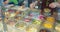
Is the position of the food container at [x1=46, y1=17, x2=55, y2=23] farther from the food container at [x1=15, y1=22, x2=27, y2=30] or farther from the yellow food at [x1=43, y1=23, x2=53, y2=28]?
the food container at [x1=15, y1=22, x2=27, y2=30]

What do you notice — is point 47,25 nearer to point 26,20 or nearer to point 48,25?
point 48,25

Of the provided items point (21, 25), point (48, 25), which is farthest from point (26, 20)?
point (48, 25)

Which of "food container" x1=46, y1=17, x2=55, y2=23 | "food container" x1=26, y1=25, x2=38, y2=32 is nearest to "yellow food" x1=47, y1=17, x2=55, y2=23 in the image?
"food container" x1=46, y1=17, x2=55, y2=23

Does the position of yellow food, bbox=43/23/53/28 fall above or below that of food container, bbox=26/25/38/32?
above

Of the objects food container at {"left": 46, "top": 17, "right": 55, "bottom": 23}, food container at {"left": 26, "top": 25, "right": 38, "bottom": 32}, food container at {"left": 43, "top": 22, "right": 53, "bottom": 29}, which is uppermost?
food container at {"left": 46, "top": 17, "right": 55, "bottom": 23}

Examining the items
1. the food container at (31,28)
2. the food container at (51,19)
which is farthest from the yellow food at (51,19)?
the food container at (31,28)

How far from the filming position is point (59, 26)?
994mm

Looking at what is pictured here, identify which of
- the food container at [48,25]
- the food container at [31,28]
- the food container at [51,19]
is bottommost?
the food container at [31,28]

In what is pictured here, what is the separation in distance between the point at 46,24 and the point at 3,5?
1.10ft

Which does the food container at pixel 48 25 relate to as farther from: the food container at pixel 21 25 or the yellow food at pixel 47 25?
the food container at pixel 21 25

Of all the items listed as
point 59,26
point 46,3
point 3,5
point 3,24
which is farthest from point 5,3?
point 59,26

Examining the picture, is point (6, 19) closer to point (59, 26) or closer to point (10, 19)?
point (10, 19)

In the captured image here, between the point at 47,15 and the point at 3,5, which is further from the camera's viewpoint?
the point at 3,5

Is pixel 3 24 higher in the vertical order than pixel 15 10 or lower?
lower
